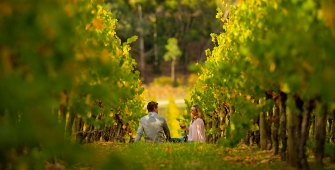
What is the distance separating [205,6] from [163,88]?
47.0ft

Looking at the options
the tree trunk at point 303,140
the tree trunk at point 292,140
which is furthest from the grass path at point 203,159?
the tree trunk at point 303,140

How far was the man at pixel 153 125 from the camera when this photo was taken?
1695cm

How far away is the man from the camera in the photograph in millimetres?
16953

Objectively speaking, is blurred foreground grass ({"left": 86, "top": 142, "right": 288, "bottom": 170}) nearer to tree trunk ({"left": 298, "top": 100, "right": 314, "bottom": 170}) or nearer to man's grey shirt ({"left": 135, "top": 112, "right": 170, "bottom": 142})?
tree trunk ({"left": 298, "top": 100, "right": 314, "bottom": 170})

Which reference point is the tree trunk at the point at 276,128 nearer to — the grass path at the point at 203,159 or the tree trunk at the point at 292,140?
the grass path at the point at 203,159

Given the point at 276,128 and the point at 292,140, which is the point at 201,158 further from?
the point at 292,140

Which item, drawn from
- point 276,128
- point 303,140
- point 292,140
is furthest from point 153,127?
point 303,140

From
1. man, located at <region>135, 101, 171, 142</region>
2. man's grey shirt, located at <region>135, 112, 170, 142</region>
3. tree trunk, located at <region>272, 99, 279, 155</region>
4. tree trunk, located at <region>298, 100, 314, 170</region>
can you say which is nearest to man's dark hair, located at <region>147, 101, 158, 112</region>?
man, located at <region>135, 101, 171, 142</region>

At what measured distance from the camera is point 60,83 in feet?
18.8

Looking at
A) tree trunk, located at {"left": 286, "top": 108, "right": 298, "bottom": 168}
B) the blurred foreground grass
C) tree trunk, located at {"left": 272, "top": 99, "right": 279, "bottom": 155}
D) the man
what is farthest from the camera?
the man

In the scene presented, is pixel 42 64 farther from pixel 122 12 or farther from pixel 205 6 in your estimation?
pixel 205 6

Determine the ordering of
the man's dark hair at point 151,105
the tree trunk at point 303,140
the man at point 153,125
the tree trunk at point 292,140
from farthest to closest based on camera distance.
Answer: the man at point 153,125 < the man's dark hair at point 151,105 < the tree trunk at point 292,140 < the tree trunk at point 303,140

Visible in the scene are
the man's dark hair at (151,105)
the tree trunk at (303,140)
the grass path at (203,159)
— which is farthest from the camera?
the man's dark hair at (151,105)

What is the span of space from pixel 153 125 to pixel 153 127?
3.7 inches
